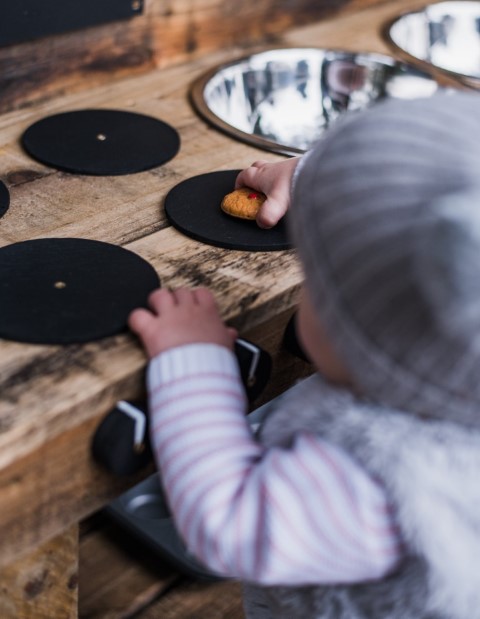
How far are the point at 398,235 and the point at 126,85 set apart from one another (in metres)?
0.84

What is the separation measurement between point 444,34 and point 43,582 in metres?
1.39

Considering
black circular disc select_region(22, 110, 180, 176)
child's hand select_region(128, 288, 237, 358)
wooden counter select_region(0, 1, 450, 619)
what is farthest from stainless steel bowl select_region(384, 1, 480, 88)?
child's hand select_region(128, 288, 237, 358)

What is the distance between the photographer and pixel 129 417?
677 millimetres

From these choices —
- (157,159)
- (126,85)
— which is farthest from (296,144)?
(157,159)

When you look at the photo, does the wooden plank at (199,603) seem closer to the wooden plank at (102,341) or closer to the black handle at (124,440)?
the wooden plank at (102,341)

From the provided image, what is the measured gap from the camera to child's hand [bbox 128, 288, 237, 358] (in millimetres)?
700

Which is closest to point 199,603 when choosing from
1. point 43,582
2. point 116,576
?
point 116,576

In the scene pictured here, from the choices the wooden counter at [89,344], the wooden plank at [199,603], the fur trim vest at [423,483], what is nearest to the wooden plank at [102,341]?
the wooden counter at [89,344]

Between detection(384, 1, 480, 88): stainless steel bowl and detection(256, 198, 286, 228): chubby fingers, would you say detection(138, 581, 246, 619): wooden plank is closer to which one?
detection(256, 198, 286, 228): chubby fingers

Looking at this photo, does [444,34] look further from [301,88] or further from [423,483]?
[423,483]

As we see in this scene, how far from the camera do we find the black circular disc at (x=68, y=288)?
713 millimetres

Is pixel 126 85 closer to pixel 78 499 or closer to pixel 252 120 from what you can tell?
pixel 252 120

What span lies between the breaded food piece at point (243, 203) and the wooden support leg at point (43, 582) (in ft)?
1.28

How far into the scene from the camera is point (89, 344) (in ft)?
2.34
